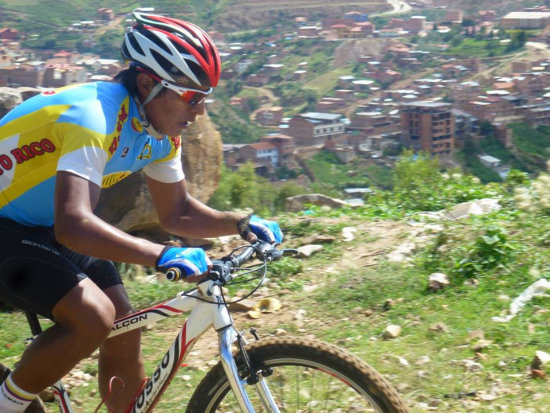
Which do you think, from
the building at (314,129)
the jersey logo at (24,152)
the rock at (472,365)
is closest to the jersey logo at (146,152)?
the jersey logo at (24,152)

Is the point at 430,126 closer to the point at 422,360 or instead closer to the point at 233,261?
the point at 422,360

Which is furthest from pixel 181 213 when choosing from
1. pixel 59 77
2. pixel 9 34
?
pixel 9 34

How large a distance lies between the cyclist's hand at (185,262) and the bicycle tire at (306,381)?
37cm

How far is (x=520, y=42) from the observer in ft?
216

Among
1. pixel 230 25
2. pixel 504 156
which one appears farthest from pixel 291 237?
pixel 230 25

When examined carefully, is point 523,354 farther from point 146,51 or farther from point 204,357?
point 146,51

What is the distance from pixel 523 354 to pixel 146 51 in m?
2.52

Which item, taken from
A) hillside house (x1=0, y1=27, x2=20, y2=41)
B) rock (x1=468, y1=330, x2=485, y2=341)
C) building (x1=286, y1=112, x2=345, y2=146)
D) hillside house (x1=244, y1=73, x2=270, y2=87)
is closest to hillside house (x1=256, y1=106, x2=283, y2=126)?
building (x1=286, y1=112, x2=345, y2=146)

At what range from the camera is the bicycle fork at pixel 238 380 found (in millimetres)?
2662

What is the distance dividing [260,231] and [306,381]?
1.93ft

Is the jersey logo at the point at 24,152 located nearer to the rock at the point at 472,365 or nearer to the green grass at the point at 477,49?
the rock at the point at 472,365

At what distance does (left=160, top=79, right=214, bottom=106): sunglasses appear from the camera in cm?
291

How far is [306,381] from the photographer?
9.26 ft

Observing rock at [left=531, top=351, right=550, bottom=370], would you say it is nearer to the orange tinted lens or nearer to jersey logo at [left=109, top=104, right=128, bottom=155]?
the orange tinted lens
